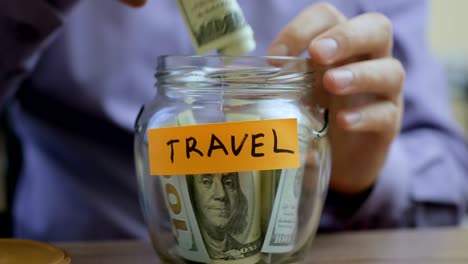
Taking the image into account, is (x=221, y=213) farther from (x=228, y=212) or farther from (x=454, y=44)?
(x=454, y=44)

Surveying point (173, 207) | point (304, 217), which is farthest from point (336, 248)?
point (173, 207)

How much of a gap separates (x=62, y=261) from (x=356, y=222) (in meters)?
0.43

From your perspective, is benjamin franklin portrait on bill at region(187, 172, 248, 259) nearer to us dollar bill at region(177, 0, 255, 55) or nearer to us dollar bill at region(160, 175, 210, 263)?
us dollar bill at region(160, 175, 210, 263)

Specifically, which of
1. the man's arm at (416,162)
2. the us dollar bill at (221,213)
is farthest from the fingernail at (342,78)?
the man's arm at (416,162)

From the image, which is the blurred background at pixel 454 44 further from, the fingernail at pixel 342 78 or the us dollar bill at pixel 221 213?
the us dollar bill at pixel 221 213

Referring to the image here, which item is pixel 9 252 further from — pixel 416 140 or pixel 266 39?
pixel 416 140

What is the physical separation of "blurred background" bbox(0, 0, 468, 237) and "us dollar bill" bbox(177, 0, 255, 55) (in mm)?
1693

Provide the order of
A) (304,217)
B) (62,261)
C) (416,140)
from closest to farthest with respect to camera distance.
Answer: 1. (62,261)
2. (304,217)
3. (416,140)

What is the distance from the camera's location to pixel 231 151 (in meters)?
0.41

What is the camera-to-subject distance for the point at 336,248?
579 millimetres

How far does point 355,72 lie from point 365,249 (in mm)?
168

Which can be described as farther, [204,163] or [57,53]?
[57,53]

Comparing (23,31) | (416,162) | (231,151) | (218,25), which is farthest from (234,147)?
(416,162)

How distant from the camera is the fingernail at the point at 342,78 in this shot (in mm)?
498
